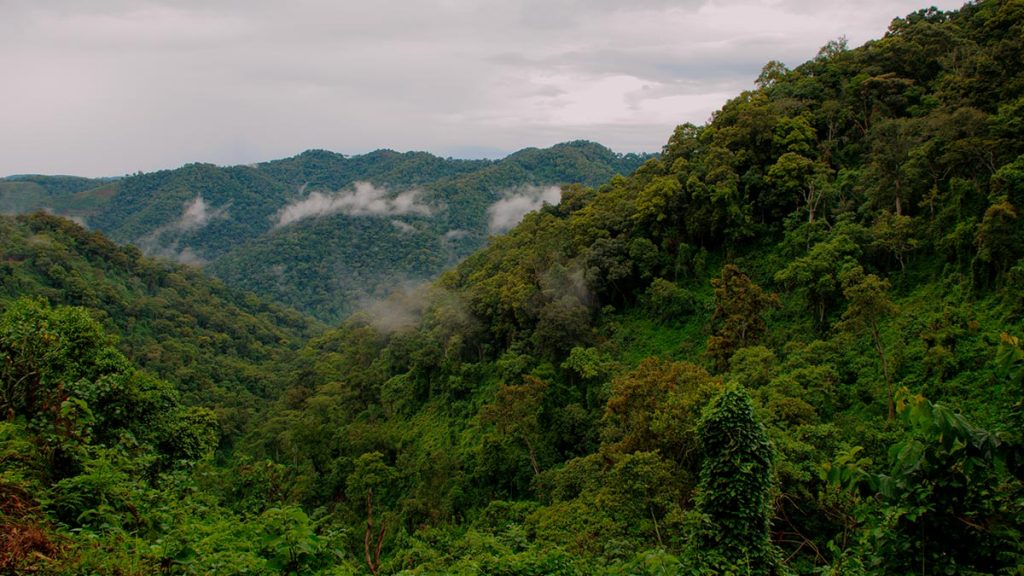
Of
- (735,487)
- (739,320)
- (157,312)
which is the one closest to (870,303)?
(739,320)

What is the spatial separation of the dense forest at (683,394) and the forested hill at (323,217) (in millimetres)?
77309

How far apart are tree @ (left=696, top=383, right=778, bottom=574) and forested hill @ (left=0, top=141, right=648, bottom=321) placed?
9552 centimetres

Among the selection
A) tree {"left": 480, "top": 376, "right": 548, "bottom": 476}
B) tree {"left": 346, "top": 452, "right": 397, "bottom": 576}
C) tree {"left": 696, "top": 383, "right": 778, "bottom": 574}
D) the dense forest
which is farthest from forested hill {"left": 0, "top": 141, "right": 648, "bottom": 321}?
tree {"left": 696, "top": 383, "right": 778, "bottom": 574}

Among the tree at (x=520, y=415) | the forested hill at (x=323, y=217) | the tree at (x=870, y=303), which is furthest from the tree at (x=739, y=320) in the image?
the forested hill at (x=323, y=217)

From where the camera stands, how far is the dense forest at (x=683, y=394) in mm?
4340

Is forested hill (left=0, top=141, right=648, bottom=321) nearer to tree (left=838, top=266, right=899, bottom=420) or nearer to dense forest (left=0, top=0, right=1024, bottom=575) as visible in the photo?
dense forest (left=0, top=0, right=1024, bottom=575)

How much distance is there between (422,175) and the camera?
182m

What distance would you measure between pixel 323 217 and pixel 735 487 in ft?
447

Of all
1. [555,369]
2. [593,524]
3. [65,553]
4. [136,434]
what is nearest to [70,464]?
[65,553]

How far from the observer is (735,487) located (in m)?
7.91

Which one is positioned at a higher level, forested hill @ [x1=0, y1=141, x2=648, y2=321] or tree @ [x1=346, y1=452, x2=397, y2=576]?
forested hill @ [x1=0, y1=141, x2=648, y2=321]

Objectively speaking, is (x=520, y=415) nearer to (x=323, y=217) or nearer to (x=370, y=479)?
(x=370, y=479)

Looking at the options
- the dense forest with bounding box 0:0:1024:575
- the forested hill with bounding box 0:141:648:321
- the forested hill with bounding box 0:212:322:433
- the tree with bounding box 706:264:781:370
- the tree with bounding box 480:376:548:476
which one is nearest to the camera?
the dense forest with bounding box 0:0:1024:575

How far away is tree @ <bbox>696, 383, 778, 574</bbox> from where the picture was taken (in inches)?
305
